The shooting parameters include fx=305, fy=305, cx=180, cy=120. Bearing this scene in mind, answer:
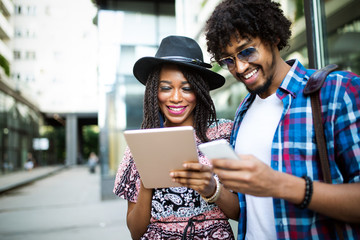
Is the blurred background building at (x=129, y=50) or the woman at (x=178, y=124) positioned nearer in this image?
the woman at (x=178, y=124)

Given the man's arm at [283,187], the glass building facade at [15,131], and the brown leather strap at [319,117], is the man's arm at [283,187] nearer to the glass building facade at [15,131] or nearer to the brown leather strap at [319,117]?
the brown leather strap at [319,117]

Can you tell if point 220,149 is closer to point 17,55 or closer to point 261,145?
point 261,145

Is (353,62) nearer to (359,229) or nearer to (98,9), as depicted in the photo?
(359,229)

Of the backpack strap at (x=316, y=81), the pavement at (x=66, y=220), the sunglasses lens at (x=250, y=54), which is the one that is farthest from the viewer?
the pavement at (x=66, y=220)

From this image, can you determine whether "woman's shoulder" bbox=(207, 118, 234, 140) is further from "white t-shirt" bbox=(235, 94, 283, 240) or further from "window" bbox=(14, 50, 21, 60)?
"window" bbox=(14, 50, 21, 60)

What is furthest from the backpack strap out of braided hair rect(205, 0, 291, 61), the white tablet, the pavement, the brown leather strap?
the pavement

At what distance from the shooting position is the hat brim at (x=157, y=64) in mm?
1972

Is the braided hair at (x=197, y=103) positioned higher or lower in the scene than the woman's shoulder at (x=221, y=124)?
higher

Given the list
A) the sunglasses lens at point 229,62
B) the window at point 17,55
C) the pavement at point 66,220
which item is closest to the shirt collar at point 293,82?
the sunglasses lens at point 229,62

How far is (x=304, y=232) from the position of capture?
1.34 m

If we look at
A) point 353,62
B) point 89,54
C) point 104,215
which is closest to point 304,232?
point 353,62

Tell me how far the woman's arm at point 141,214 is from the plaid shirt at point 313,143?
75 cm

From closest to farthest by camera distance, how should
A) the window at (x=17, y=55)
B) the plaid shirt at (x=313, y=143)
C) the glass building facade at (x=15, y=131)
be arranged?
the plaid shirt at (x=313, y=143) → the glass building facade at (x=15, y=131) → the window at (x=17, y=55)

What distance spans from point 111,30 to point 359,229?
9.72 metres
